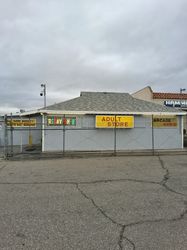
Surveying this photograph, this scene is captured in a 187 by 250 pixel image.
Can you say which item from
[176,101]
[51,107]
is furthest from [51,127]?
[176,101]

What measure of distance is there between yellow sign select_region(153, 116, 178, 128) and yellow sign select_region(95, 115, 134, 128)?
6.97 ft

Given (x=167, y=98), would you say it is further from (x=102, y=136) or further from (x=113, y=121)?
(x=102, y=136)

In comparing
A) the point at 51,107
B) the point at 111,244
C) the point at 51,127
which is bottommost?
the point at 111,244

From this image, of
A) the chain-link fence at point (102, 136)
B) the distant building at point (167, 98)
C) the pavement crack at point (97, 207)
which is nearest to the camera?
the pavement crack at point (97, 207)

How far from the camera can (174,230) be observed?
4.25m

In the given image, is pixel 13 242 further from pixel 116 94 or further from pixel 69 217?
pixel 116 94

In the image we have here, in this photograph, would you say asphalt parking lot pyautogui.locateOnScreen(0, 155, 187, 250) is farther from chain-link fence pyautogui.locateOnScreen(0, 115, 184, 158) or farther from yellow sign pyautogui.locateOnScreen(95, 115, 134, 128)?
yellow sign pyautogui.locateOnScreen(95, 115, 134, 128)

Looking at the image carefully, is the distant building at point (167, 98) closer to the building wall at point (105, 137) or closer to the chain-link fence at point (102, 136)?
the chain-link fence at point (102, 136)

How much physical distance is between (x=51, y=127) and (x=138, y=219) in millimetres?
12870

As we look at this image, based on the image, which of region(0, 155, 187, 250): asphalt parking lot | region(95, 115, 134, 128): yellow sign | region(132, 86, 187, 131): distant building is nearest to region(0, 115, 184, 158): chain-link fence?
region(95, 115, 134, 128): yellow sign

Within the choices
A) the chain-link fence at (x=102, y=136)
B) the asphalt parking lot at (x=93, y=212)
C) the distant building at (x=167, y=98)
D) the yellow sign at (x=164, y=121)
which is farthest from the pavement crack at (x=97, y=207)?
the distant building at (x=167, y=98)

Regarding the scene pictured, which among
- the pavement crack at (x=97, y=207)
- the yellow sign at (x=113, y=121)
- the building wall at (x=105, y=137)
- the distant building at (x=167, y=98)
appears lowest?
the pavement crack at (x=97, y=207)

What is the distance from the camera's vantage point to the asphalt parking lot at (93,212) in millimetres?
3867

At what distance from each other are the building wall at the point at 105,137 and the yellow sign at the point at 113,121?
0.45 meters
